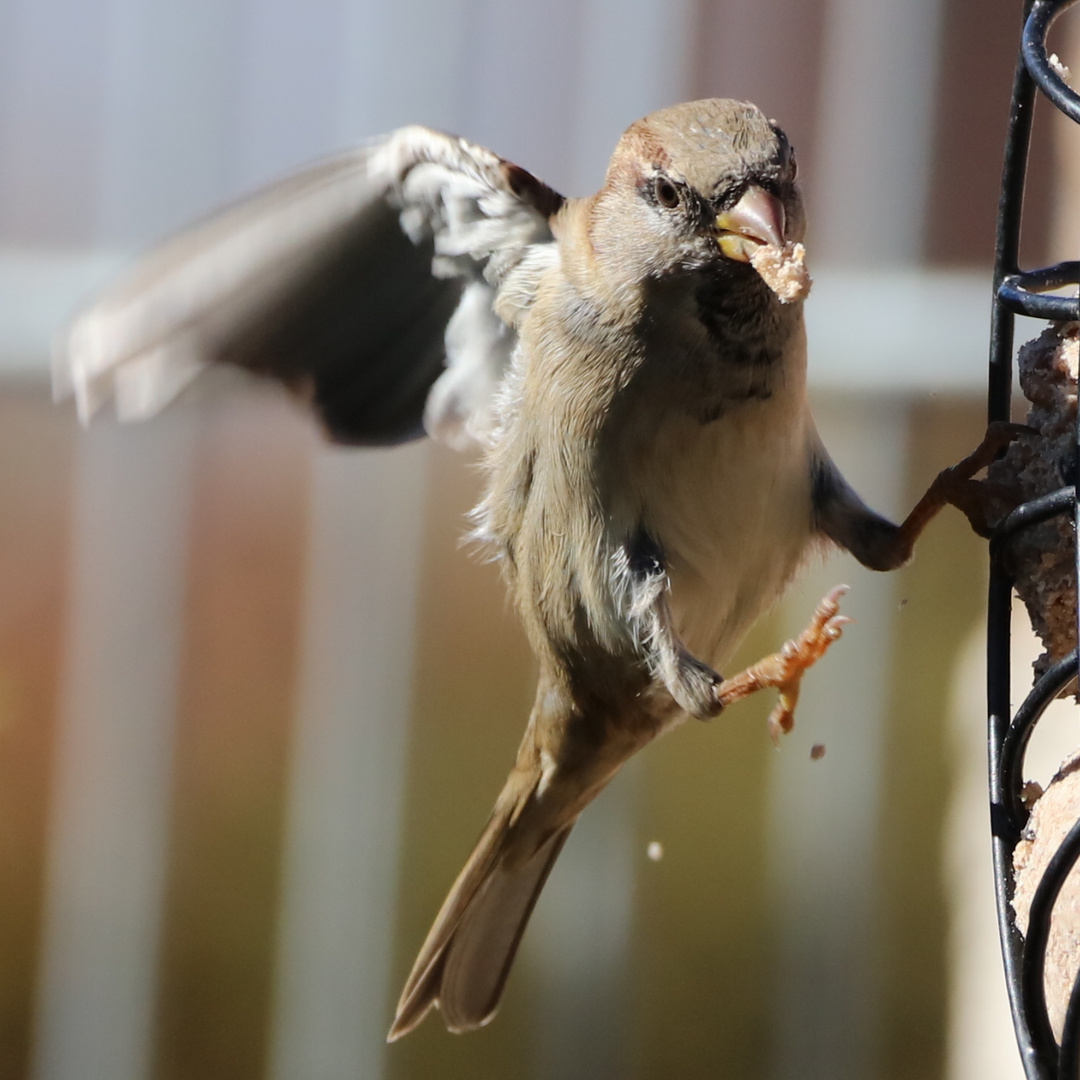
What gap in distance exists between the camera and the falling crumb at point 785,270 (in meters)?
0.90

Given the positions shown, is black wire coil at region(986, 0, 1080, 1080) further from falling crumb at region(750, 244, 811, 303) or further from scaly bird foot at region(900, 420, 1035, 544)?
falling crumb at region(750, 244, 811, 303)

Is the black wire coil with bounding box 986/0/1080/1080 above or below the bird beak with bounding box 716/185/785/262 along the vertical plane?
below

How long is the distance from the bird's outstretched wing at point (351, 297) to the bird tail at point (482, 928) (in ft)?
1.38

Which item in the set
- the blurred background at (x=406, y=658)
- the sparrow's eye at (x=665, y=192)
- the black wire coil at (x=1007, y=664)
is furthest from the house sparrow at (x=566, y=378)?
the blurred background at (x=406, y=658)

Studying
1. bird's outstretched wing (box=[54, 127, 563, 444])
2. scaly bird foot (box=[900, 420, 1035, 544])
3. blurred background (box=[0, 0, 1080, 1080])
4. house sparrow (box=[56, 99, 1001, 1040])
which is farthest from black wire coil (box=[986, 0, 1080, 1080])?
blurred background (box=[0, 0, 1080, 1080])

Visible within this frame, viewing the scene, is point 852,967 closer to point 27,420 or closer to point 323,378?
point 323,378

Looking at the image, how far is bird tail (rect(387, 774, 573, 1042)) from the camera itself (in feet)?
4.50

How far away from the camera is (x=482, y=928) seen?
4.58ft

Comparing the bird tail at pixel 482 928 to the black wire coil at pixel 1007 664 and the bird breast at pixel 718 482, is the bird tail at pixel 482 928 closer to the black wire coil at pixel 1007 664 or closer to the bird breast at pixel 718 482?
the bird breast at pixel 718 482

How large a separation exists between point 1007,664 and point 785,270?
0.30 meters

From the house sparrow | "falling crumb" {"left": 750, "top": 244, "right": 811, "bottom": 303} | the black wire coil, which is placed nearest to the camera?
the black wire coil

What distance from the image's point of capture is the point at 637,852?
231 cm

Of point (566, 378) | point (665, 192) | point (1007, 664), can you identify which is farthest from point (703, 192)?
point (1007, 664)

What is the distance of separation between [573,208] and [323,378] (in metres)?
0.34
